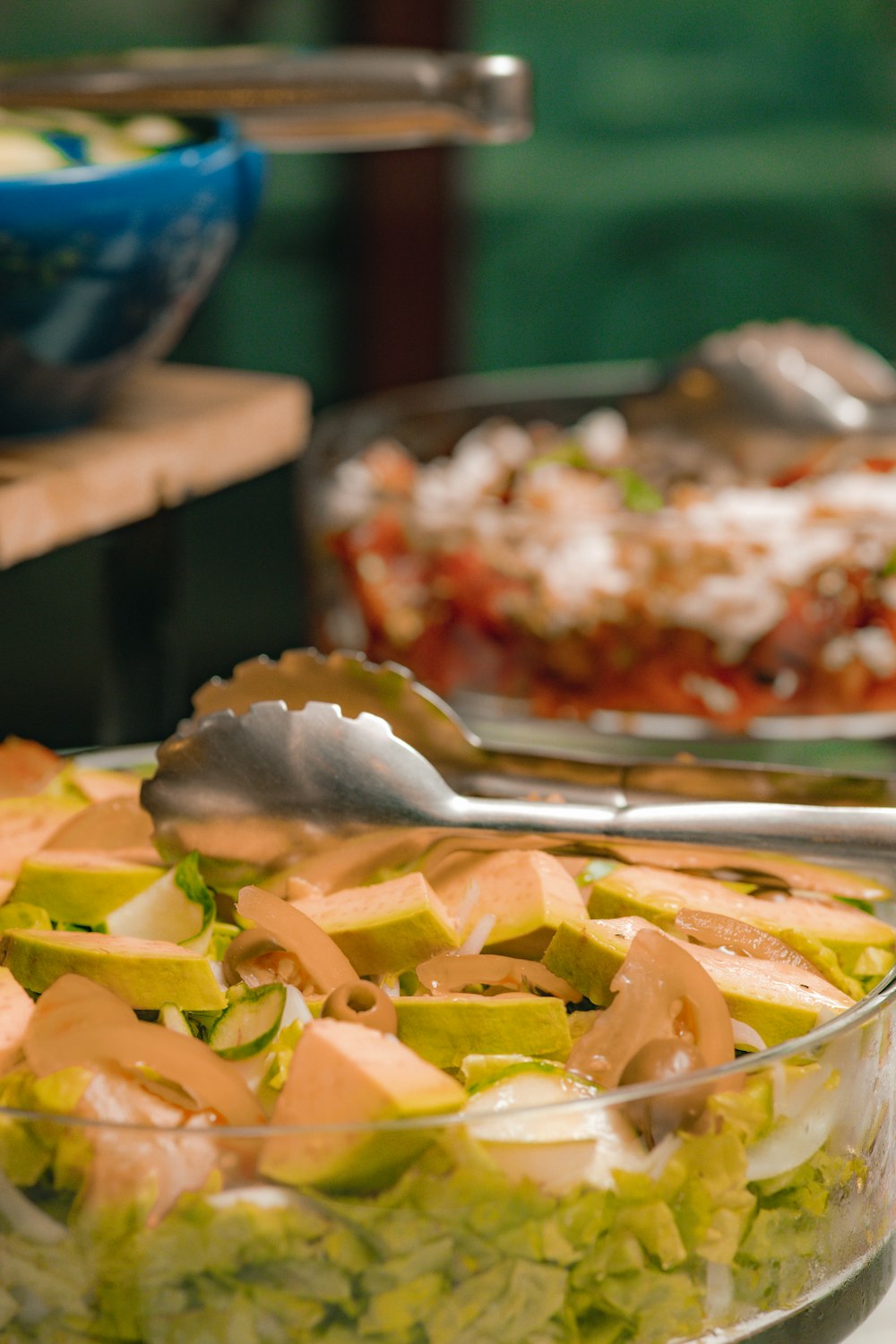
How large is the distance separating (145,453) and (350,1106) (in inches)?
16.1

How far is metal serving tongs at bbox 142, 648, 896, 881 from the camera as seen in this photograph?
455 millimetres

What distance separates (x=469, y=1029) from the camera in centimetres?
37

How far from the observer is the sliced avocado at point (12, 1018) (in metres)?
0.36

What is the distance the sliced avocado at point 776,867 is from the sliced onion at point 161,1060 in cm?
15

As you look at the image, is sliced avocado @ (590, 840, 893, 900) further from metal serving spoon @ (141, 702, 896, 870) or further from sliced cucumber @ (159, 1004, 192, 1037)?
sliced cucumber @ (159, 1004, 192, 1037)

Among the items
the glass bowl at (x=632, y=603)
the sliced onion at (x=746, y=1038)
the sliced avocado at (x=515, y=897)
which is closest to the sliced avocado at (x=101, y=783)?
the sliced avocado at (x=515, y=897)

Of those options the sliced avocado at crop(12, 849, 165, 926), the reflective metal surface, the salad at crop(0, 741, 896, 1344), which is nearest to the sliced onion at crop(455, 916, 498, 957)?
the salad at crop(0, 741, 896, 1344)

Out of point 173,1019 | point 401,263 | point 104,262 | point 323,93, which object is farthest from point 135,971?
point 401,263

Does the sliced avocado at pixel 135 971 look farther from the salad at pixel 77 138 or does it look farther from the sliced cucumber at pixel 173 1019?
the salad at pixel 77 138

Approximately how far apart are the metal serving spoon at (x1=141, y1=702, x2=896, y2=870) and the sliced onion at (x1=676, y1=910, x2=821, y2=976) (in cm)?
3

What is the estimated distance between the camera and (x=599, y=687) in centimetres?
95

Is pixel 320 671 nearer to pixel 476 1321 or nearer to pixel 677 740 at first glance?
pixel 476 1321

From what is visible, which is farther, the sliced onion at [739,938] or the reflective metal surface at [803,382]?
the reflective metal surface at [803,382]

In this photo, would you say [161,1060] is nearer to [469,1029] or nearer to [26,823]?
[469,1029]
